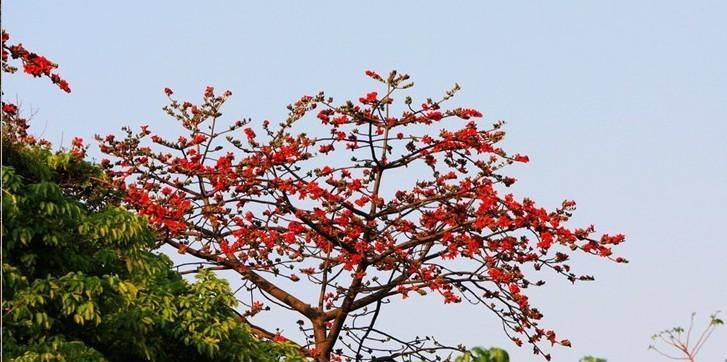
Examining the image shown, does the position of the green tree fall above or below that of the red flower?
below

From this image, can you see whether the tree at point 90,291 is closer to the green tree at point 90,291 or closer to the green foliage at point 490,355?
the green tree at point 90,291

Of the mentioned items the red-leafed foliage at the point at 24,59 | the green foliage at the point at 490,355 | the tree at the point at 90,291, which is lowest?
the green foliage at the point at 490,355

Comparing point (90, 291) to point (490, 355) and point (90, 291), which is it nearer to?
point (90, 291)

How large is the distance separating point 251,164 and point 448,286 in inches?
112

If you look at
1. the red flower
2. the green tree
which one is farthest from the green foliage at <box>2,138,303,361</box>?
the red flower

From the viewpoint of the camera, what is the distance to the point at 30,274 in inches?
438

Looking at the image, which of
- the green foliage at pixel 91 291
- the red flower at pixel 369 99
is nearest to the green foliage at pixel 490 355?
the green foliage at pixel 91 291

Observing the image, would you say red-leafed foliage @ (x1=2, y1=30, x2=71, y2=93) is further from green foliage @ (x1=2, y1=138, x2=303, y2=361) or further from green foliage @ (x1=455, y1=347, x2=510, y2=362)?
green foliage @ (x1=455, y1=347, x2=510, y2=362)

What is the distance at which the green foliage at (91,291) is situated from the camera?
10.6 metres

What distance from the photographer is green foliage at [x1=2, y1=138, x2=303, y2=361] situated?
10.6 m

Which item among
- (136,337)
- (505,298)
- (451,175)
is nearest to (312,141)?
(451,175)

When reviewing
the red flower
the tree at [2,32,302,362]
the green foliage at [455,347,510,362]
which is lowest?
the green foliage at [455,347,510,362]

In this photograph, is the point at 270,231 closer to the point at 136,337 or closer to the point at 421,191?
the point at 421,191

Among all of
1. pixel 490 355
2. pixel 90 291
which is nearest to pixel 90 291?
pixel 90 291
